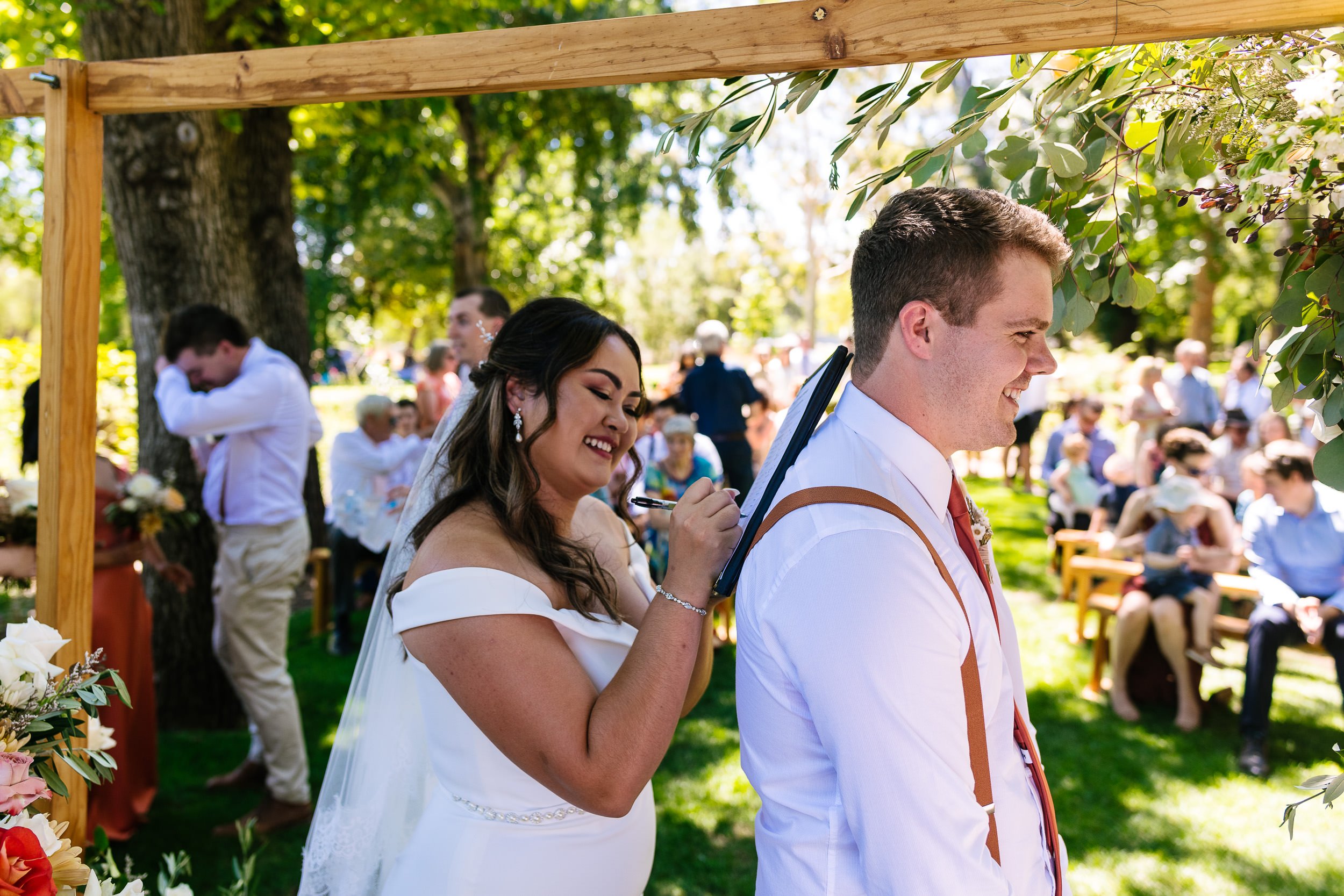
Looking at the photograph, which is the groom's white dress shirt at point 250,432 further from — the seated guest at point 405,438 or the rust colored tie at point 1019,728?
the rust colored tie at point 1019,728

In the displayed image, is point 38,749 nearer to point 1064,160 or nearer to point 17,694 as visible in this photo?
point 17,694

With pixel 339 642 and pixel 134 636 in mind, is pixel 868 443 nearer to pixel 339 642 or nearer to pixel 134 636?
pixel 134 636

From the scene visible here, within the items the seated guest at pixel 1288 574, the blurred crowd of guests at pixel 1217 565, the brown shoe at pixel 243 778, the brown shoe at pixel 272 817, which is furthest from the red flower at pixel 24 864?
the seated guest at pixel 1288 574

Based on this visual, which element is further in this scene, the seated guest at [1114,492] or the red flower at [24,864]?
the seated guest at [1114,492]

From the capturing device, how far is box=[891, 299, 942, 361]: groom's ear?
5.16ft

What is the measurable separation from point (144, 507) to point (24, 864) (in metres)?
3.15

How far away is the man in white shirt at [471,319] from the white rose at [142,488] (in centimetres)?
151

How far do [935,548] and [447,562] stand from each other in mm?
959

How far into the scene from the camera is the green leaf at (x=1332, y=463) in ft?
5.43

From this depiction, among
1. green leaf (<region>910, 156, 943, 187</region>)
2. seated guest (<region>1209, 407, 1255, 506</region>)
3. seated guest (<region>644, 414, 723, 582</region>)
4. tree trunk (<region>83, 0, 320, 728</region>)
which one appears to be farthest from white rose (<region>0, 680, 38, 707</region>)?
seated guest (<region>1209, 407, 1255, 506</region>)

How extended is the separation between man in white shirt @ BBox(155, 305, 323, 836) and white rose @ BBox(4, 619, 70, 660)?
2690mm

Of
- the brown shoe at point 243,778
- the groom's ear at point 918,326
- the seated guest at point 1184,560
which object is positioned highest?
the groom's ear at point 918,326

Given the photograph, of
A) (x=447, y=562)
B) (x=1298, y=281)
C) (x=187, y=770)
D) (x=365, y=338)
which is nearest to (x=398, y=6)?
(x=187, y=770)

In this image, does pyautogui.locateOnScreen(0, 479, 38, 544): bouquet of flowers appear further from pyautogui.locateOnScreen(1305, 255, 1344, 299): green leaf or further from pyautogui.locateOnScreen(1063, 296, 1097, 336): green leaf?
pyautogui.locateOnScreen(1305, 255, 1344, 299): green leaf
